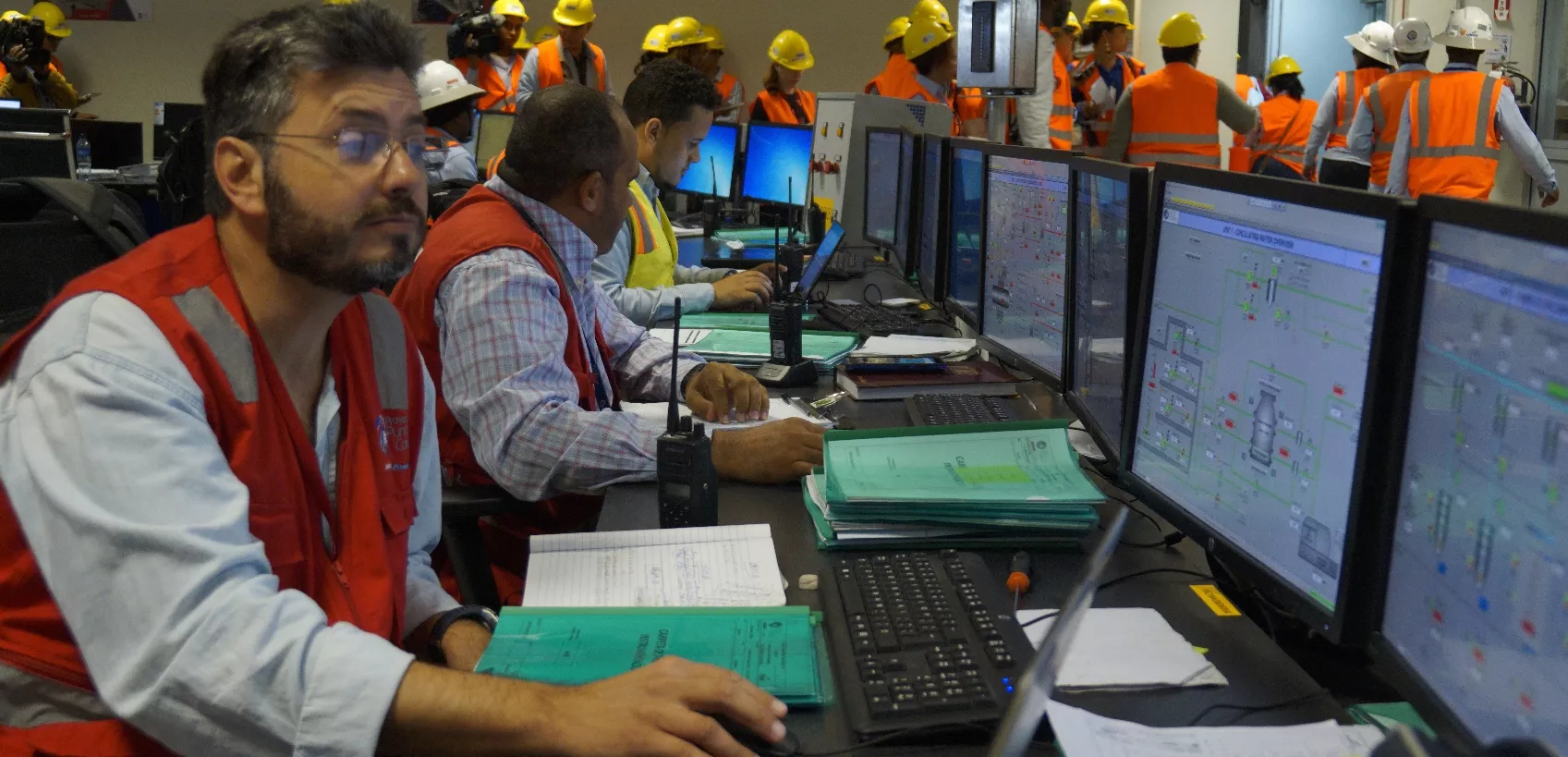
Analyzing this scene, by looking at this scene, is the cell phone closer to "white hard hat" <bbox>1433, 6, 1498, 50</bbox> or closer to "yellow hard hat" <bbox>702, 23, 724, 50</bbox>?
"white hard hat" <bbox>1433, 6, 1498, 50</bbox>

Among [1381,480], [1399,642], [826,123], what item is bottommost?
[1399,642]

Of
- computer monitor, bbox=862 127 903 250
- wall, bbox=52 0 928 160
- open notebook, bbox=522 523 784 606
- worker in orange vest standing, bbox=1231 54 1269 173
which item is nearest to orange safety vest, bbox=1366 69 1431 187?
worker in orange vest standing, bbox=1231 54 1269 173

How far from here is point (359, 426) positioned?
1.32 metres

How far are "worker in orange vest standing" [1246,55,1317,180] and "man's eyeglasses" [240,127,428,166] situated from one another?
297 inches

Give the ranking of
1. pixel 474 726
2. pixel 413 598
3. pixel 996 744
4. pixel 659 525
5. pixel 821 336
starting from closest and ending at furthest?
pixel 996 744 < pixel 474 726 < pixel 413 598 < pixel 659 525 < pixel 821 336

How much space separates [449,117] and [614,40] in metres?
4.96

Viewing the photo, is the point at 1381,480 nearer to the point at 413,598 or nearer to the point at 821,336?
the point at 413,598

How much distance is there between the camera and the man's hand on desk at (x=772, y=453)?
1746 millimetres

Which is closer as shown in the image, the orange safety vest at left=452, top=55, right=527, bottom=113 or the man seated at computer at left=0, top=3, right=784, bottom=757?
the man seated at computer at left=0, top=3, right=784, bottom=757

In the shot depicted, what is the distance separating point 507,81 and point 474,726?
794 cm

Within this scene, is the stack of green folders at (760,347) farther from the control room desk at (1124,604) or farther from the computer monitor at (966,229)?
the control room desk at (1124,604)

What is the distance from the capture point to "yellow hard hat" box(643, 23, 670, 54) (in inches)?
320

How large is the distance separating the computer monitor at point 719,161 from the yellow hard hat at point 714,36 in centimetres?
353

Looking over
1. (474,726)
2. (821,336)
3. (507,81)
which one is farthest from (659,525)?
(507,81)
